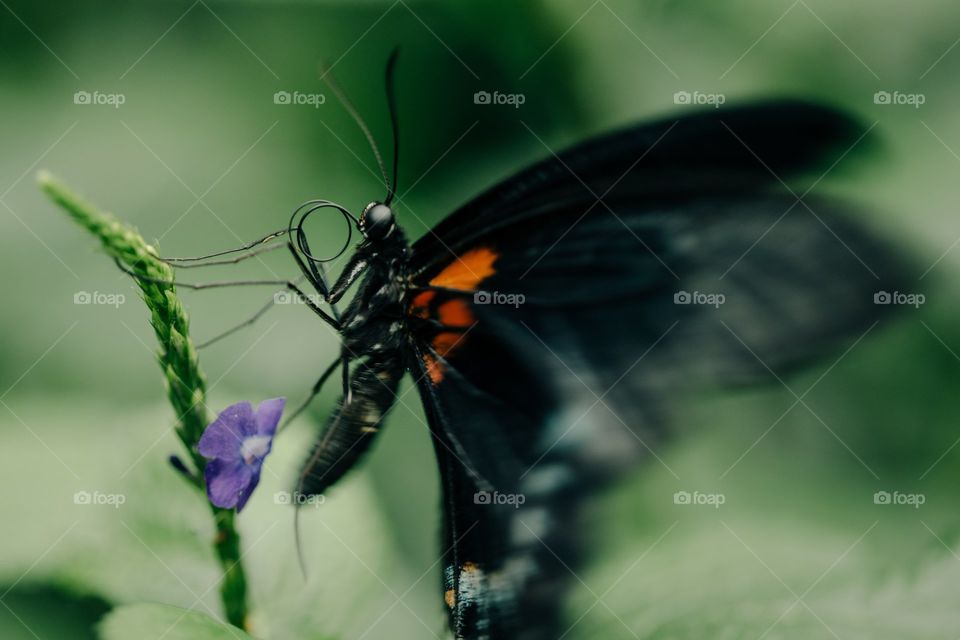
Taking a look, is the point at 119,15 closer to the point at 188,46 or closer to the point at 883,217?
the point at 188,46

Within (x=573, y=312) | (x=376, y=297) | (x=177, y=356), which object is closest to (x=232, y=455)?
(x=177, y=356)

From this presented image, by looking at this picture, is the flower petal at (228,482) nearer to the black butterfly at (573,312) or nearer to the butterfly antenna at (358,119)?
the black butterfly at (573,312)

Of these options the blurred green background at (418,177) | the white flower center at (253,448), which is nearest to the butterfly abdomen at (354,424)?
the white flower center at (253,448)

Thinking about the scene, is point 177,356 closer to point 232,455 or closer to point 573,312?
point 232,455

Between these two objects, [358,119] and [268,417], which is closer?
[268,417]

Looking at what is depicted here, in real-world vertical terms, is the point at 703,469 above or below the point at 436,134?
below

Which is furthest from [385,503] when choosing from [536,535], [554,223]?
[554,223]

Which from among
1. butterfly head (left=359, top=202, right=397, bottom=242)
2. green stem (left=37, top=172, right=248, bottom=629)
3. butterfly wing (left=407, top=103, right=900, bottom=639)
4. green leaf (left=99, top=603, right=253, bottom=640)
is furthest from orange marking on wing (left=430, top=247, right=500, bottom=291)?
green leaf (left=99, top=603, right=253, bottom=640)
